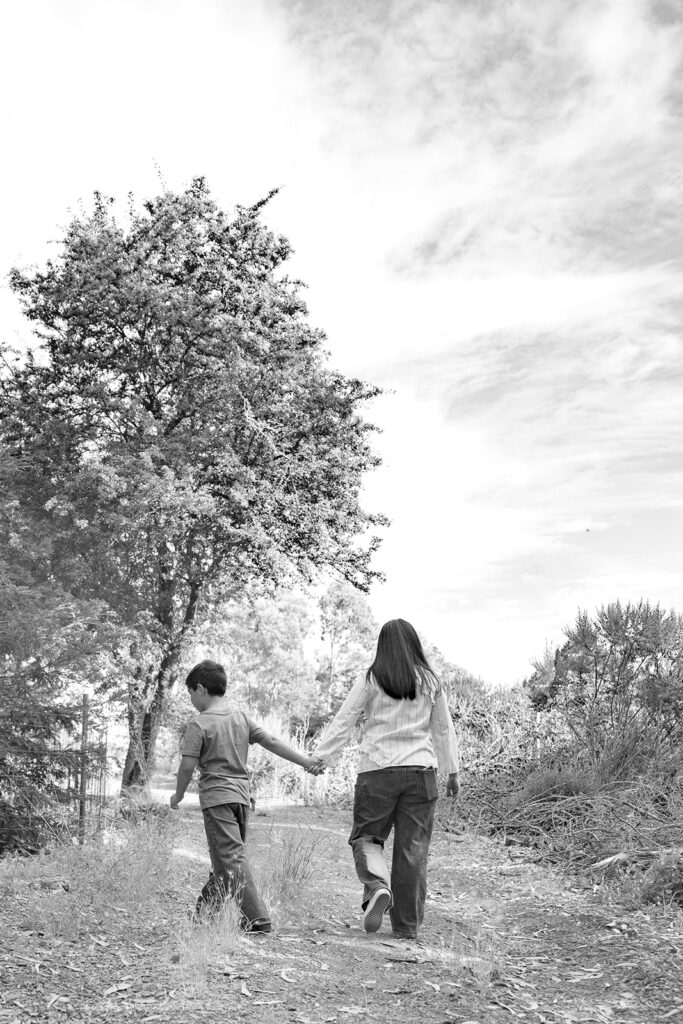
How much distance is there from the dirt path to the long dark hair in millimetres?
1466

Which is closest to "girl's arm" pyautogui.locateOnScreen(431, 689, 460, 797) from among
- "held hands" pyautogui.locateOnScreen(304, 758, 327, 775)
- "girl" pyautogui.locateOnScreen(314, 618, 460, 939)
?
"girl" pyautogui.locateOnScreen(314, 618, 460, 939)

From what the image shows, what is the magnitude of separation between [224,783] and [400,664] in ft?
4.14

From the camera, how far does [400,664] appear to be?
232 inches

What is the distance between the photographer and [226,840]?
5.82 metres

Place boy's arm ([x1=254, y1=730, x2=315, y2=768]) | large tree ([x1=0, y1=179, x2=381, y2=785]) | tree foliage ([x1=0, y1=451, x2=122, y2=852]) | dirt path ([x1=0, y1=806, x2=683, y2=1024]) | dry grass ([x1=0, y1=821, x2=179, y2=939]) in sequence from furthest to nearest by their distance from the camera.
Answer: large tree ([x1=0, y1=179, x2=381, y2=785])
tree foliage ([x1=0, y1=451, x2=122, y2=852])
dry grass ([x1=0, y1=821, x2=179, y2=939])
boy's arm ([x1=254, y1=730, x2=315, y2=768])
dirt path ([x1=0, y1=806, x2=683, y2=1024])

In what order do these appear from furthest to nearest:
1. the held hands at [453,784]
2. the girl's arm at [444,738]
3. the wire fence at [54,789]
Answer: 1. the wire fence at [54,789]
2. the girl's arm at [444,738]
3. the held hands at [453,784]

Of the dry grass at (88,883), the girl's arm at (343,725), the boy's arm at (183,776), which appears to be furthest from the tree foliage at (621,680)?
the boy's arm at (183,776)

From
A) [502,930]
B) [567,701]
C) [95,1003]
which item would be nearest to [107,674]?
[567,701]

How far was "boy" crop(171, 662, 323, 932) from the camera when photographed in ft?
18.9

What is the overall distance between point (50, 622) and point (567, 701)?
667cm

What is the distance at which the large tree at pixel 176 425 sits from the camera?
16000 millimetres

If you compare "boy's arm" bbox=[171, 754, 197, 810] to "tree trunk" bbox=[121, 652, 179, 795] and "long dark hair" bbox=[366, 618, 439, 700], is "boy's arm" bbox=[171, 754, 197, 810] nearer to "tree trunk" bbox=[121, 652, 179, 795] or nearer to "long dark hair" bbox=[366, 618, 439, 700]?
"long dark hair" bbox=[366, 618, 439, 700]

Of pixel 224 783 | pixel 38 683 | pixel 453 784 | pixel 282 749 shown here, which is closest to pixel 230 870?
pixel 224 783

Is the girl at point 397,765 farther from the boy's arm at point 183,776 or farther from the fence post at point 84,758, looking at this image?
the fence post at point 84,758
